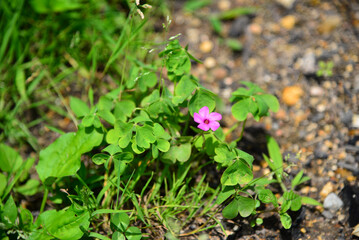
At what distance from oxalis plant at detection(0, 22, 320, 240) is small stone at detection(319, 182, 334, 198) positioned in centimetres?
18

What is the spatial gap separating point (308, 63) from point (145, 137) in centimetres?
173

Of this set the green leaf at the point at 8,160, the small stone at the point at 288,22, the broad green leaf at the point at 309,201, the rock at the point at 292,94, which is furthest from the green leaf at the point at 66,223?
the small stone at the point at 288,22

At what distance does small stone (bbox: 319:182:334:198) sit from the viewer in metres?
2.25

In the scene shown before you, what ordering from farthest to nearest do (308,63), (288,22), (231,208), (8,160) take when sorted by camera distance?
(288,22) < (308,63) < (8,160) < (231,208)

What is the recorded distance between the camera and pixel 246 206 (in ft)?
6.22

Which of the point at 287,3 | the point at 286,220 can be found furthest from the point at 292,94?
the point at 286,220

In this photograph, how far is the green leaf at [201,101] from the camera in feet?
6.48

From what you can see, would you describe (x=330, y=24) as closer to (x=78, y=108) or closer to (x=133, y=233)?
(x=78, y=108)

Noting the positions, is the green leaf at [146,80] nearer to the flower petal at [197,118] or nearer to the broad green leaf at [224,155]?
the flower petal at [197,118]

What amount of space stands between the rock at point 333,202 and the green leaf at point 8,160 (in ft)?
6.74

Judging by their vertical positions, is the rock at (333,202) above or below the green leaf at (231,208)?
below

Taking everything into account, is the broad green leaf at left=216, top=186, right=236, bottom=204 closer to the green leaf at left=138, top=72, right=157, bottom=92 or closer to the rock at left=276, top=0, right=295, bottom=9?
the green leaf at left=138, top=72, right=157, bottom=92

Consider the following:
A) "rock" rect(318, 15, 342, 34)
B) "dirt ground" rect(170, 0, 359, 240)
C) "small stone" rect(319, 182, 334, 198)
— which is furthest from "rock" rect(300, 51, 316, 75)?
"small stone" rect(319, 182, 334, 198)

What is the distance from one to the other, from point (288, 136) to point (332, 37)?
3.49 feet
